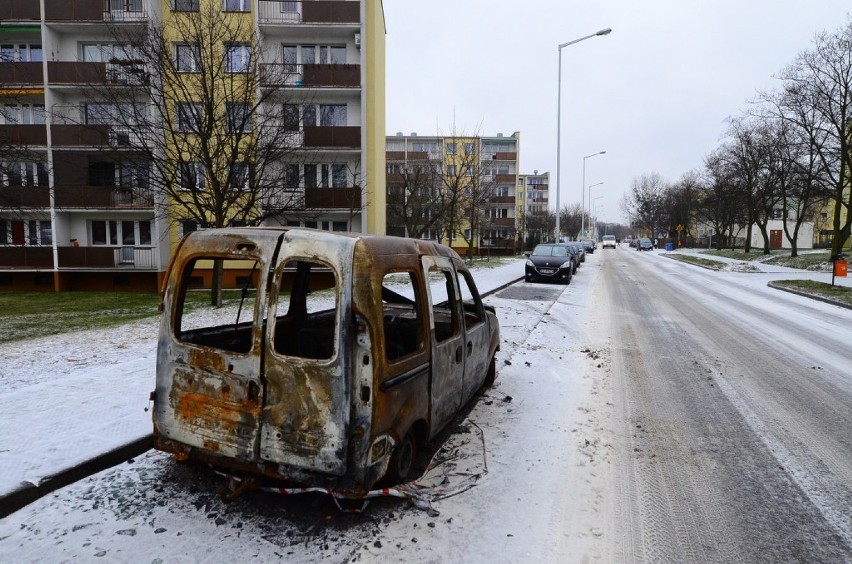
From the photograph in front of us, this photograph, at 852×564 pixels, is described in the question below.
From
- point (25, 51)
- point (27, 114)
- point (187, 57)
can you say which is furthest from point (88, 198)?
point (187, 57)

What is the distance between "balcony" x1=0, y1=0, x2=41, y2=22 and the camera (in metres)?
23.9

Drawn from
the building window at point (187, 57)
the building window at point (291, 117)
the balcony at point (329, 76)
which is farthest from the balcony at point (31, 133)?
the building window at point (291, 117)

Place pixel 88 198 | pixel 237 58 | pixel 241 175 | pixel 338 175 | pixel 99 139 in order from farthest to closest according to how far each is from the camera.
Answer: pixel 338 175 < pixel 88 198 < pixel 99 139 < pixel 237 58 < pixel 241 175

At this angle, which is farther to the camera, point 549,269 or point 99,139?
point 99,139

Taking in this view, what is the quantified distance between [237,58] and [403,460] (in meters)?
15.5

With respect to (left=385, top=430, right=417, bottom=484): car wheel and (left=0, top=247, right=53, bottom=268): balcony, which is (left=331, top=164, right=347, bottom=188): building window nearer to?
(left=0, top=247, right=53, bottom=268): balcony

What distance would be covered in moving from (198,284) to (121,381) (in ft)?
65.6

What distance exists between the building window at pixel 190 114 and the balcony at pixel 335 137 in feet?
36.0

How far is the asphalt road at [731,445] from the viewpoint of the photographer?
9.85ft

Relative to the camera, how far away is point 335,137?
24.5 meters

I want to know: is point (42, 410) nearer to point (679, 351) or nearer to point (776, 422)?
point (776, 422)

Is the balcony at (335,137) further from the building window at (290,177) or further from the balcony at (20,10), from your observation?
the balcony at (20,10)

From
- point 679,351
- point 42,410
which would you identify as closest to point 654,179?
point 679,351

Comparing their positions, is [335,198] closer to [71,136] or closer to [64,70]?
[71,136]
